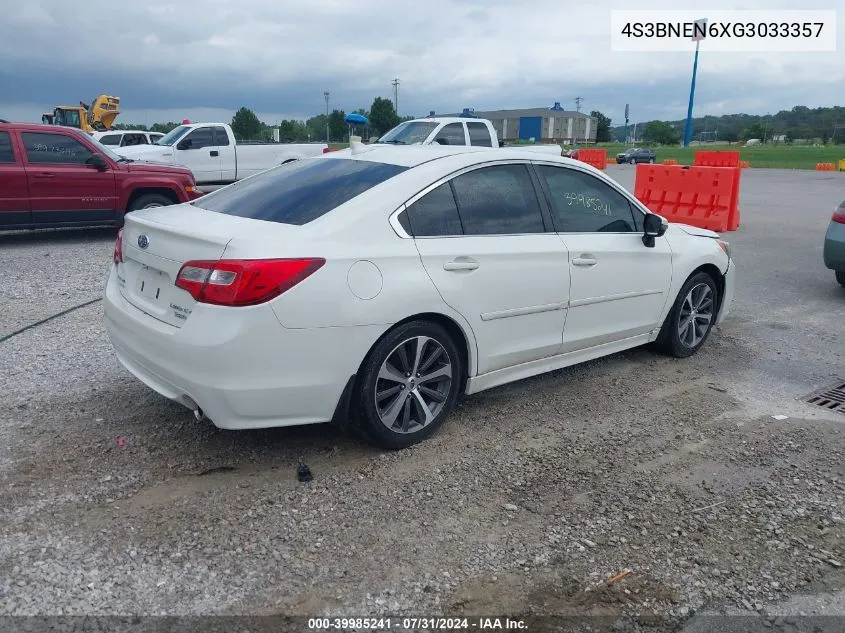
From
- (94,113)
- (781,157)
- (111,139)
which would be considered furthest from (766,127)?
(111,139)

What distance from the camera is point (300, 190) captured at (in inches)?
167

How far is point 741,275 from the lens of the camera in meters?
9.39

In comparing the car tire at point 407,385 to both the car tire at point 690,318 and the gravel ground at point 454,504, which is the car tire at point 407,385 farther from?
the car tire at point 690,318

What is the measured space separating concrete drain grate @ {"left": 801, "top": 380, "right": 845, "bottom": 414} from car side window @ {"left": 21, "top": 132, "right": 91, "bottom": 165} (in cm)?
977

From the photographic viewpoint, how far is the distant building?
343 ft

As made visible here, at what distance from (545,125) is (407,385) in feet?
412

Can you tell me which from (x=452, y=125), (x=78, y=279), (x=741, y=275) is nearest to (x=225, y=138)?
(x=452, y=125)

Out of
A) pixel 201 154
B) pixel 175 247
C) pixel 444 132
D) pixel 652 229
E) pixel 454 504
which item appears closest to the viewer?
pixel 454 504

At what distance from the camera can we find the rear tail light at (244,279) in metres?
3.42

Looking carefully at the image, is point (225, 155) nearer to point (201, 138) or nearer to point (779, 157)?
point (201, 138)

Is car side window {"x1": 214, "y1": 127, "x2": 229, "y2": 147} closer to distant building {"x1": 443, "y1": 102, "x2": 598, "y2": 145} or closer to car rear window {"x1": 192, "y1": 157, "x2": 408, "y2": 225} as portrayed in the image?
car rear window {"x1": 192, "y1": 157, "x2": 408, "y2": 225}

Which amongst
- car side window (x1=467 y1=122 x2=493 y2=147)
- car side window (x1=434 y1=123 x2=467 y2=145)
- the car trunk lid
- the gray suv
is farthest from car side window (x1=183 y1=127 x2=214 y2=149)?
the gray suv

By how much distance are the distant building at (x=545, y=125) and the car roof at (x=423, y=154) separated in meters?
93.8

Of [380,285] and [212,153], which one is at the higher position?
[212,153]
